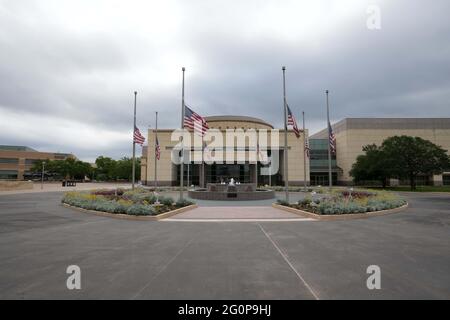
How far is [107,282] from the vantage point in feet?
16.5

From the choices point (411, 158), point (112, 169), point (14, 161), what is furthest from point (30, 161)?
point (411, 158)

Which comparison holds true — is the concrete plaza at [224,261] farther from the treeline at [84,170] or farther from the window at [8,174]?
the window at [8,174]

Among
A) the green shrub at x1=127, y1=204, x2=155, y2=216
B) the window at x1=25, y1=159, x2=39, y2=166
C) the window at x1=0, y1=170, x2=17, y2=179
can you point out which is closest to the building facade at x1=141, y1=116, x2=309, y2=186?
the green shrub at x1=127, y1=204, x2=155, y2=216

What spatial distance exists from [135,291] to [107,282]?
0.86 m

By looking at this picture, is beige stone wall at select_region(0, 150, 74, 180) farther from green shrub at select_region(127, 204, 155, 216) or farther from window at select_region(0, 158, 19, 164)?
green shrub at select_region(127, 204, 155, 216)

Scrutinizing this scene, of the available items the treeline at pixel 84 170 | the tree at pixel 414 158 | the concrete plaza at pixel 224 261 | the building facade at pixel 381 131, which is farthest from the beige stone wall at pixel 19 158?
the tree at pixel 414 158

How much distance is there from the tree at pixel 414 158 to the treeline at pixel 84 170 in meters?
92.8

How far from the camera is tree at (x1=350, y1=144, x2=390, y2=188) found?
42438mm

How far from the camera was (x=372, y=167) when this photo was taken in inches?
1734

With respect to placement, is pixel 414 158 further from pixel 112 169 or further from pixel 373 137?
pixel 112 169

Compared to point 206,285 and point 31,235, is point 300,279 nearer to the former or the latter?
point 206,285

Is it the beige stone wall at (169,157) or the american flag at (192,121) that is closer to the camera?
the american flag at (192,121)

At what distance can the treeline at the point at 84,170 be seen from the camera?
3602 inches

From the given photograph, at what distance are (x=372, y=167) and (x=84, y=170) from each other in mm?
100554
